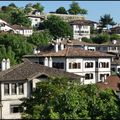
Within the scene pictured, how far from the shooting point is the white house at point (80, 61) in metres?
55.0

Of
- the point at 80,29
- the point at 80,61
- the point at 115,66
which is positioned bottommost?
the point at 115,66

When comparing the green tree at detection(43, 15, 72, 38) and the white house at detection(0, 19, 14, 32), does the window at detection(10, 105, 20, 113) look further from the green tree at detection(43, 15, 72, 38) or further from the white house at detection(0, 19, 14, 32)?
the white house at detection(0, 19, 14, 32)

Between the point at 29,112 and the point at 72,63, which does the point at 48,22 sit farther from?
the point at 29,112

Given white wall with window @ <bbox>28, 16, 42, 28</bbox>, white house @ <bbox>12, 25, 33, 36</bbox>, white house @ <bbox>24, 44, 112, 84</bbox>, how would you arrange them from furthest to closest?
white wall with window @ <bbox>28, 16, 42, 28</bbox> → white house @ <bbox>12, 25, 33, 36</bbox> → white house @ <bbox>24, 44, 112, 84</bbox>

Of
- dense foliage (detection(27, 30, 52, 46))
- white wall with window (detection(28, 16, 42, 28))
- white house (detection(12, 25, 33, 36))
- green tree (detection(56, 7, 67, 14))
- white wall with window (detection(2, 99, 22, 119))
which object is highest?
green tree (detection(56, 7, 67, 14))

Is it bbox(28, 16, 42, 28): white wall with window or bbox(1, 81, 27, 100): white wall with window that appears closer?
bbox(1, 81, 27, 100): white wall with window

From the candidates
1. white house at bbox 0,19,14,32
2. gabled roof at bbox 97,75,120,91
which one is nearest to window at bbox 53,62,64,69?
gabled roof at bbox 97,75,120,91

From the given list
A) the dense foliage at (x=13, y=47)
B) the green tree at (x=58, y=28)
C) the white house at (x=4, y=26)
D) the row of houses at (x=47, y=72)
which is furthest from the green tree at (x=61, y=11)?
the row of houses at (x=47, y=72)

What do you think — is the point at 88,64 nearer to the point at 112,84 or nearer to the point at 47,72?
the point at 112,84

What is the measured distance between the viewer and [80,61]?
56562mm

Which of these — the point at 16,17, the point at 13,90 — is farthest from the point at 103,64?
the point at 16,17

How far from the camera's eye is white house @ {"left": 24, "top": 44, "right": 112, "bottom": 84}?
181 ft

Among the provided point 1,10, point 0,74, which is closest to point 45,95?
point 0,74

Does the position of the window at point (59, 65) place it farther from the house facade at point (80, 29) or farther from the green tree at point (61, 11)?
the green tree at point (61, 11)
